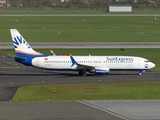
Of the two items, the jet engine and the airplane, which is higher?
the airplane

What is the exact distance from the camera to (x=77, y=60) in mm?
64438

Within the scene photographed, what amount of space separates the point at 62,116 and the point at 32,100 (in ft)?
28.2

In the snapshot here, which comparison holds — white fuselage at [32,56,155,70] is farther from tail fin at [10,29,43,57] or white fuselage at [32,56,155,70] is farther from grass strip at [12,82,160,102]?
grass strip at [12,82,160,102]

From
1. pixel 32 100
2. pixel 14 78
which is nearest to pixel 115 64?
pixel 14 78

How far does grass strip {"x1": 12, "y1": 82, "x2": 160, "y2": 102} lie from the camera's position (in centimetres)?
4594

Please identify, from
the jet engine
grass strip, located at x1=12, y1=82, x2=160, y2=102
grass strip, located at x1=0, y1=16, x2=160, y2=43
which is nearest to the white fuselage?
the jet engine

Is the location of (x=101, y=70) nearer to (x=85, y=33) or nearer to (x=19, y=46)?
(x=19, y=46)

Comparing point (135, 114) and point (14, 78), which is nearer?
point (135, 114)

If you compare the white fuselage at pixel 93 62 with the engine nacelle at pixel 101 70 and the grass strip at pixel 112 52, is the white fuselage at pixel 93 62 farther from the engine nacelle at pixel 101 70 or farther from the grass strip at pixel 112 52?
the grass strip at pixel 112 52

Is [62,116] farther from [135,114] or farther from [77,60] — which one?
[77,60]

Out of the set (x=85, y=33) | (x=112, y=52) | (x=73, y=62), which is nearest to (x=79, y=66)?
(x=73, y=62)

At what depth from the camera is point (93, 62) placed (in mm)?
64312

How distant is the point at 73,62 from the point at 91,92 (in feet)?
49.2

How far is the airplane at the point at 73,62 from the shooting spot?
6369 cm
